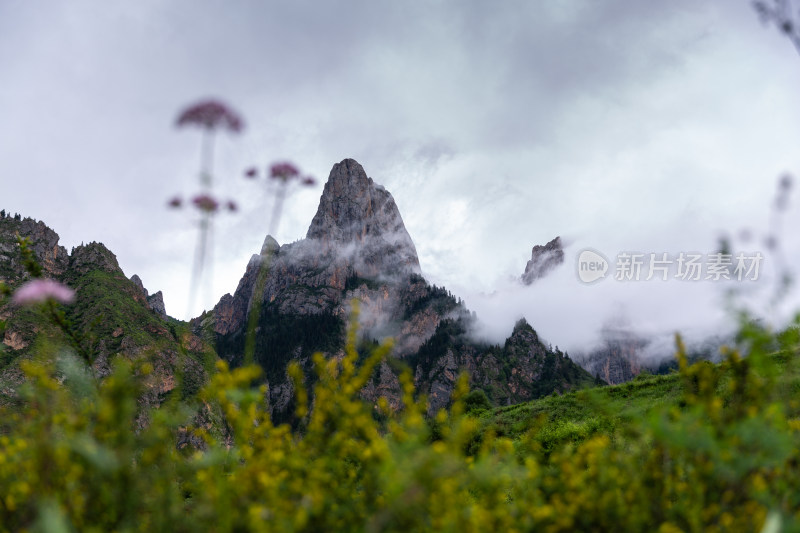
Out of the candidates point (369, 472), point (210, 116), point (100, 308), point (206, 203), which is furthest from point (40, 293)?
point (100, 308)

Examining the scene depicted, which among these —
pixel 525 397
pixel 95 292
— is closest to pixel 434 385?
pixel 525 397

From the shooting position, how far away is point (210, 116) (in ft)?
14.2

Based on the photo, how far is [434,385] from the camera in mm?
169375

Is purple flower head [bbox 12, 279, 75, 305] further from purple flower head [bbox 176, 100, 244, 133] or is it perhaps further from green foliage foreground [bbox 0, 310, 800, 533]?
purple flower head [bbox 176, 100, 244, 133]

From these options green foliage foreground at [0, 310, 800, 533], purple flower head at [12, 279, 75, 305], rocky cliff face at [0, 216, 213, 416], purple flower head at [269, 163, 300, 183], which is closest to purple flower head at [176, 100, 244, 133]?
purple flower head at [269, 163, 300, 183]

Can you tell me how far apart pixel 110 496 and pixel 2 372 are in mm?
88554

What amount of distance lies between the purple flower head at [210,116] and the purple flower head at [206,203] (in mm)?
808

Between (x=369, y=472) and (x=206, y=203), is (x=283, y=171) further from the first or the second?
(x=369, y=472)

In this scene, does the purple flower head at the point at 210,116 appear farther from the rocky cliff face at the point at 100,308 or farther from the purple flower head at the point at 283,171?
the rocky cliff face at the point at 100,308

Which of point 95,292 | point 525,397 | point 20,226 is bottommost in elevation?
point 525,397

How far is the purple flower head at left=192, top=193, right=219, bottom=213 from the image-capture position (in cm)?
403

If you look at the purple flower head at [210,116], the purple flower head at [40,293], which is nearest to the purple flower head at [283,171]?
the purple flower head at [210,116]

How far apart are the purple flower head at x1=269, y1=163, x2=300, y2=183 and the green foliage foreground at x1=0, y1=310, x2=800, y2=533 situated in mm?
2262

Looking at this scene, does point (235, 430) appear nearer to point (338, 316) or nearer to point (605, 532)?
point (605, 532)
